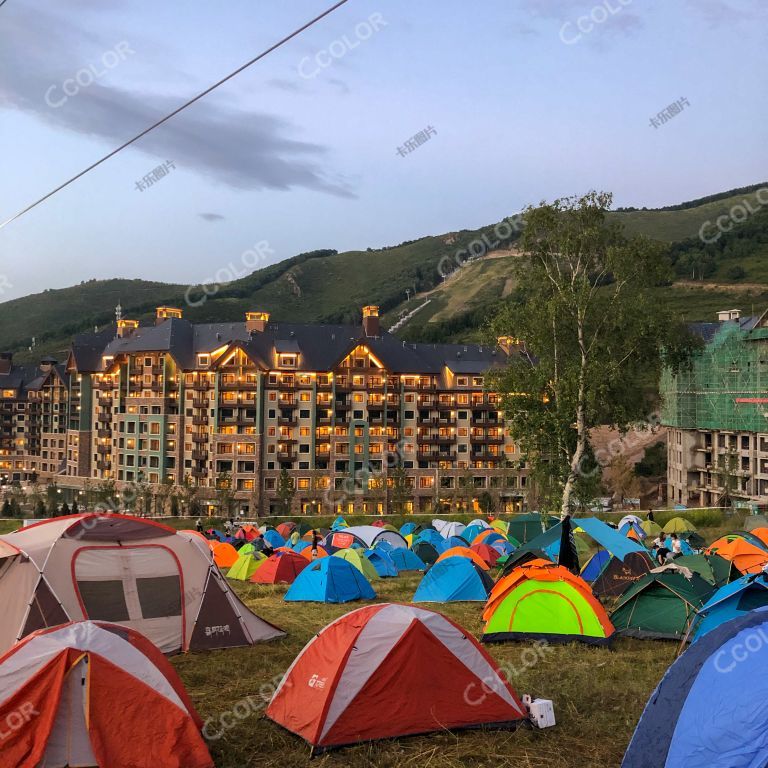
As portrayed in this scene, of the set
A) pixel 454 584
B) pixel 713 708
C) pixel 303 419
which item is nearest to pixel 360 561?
pixel 454 584

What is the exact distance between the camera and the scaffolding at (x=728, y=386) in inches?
2606

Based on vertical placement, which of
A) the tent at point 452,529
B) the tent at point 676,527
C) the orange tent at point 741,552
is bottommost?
the tent at point 452,529

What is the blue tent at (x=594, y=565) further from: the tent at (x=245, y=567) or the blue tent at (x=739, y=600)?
the blue tent at (x=739, y=600)

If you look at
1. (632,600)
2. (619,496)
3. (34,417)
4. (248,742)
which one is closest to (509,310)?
(632,600)

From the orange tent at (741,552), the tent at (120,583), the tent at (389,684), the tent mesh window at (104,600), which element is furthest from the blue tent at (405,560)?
the tent at (389,684)

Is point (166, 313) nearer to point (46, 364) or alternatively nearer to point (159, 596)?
point (46, 364)

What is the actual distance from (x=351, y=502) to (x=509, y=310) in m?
50.8

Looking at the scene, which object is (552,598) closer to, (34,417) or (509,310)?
(509,310)

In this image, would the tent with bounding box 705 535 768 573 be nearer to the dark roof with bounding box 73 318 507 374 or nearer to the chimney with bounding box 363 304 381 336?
the dark roof with bounding box 73 318 507 374

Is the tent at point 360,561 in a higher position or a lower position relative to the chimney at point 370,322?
lower

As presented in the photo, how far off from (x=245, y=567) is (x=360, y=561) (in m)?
3.59

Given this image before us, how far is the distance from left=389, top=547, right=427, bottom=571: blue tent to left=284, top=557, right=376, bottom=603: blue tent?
26.5 ft

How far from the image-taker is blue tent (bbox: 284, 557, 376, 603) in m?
19.5

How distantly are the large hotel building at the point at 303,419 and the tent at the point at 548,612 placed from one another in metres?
58.3
